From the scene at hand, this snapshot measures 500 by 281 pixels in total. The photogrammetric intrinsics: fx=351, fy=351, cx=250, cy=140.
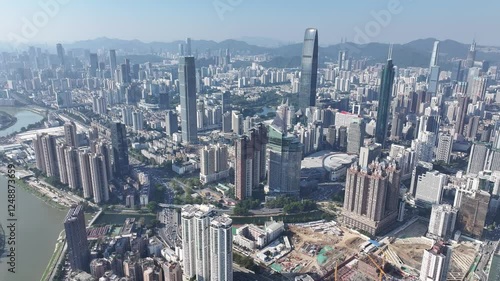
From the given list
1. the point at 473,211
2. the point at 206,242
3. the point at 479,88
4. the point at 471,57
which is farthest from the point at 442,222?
the point at 471,57

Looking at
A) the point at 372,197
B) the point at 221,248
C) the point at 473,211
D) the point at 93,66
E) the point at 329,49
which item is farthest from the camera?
the point at 329,49

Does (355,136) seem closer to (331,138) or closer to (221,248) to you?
(331,138)

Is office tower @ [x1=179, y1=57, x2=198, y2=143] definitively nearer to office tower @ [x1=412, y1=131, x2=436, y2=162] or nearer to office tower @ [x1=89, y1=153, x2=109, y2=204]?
office tower @ [x1=89, y1=153, x2=109, y2=204]

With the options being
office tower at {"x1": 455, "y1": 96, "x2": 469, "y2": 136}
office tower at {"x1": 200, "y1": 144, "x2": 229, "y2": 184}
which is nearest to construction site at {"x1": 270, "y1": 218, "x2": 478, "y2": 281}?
office tower at {"x1": 200, "y1": 144, "x2": 229, "y2": 184}

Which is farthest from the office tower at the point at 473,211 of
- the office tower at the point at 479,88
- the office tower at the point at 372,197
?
the office tower at the point at 479,88

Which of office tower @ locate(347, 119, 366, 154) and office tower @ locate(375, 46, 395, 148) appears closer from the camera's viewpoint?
office tower @ locate(347, 119, 366, 154)

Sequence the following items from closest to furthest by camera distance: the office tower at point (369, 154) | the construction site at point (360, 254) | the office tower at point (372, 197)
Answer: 1. the construction site at point (360, 254)
2. the office tower at point (372, 197)
3. the office tower at point (369, 154)

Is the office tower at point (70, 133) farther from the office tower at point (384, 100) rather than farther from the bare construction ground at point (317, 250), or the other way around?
the office tower at point (384, 100)
